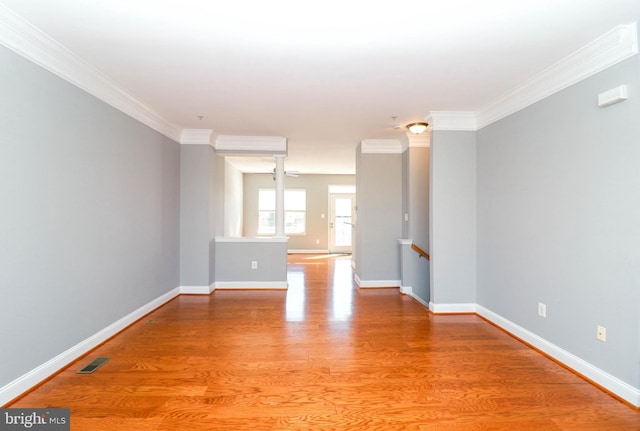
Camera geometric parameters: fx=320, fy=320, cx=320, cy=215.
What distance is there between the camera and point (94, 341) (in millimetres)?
2807

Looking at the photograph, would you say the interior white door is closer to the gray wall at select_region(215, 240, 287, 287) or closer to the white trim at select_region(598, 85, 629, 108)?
the gray wall at select_region(215, 240, 287, 287)

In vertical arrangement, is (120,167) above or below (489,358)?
above

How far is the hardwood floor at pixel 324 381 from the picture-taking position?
186cm

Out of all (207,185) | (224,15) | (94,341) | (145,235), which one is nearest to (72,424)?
(94,341)

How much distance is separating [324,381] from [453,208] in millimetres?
2541

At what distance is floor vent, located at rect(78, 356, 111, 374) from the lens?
94.4 inches

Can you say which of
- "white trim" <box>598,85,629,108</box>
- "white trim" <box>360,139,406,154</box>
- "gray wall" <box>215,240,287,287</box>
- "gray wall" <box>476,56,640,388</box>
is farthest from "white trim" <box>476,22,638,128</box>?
"gray wall" <box>215,240,287,287</box>

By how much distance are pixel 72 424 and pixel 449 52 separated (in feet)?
11.2

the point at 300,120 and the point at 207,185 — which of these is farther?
the point at 207,185

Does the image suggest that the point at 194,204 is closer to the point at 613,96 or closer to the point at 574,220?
the point at 574,220

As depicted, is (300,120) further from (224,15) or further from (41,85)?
(41,85)

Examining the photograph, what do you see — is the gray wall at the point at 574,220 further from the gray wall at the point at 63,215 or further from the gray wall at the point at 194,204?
the gray wall at the point at 63,215
